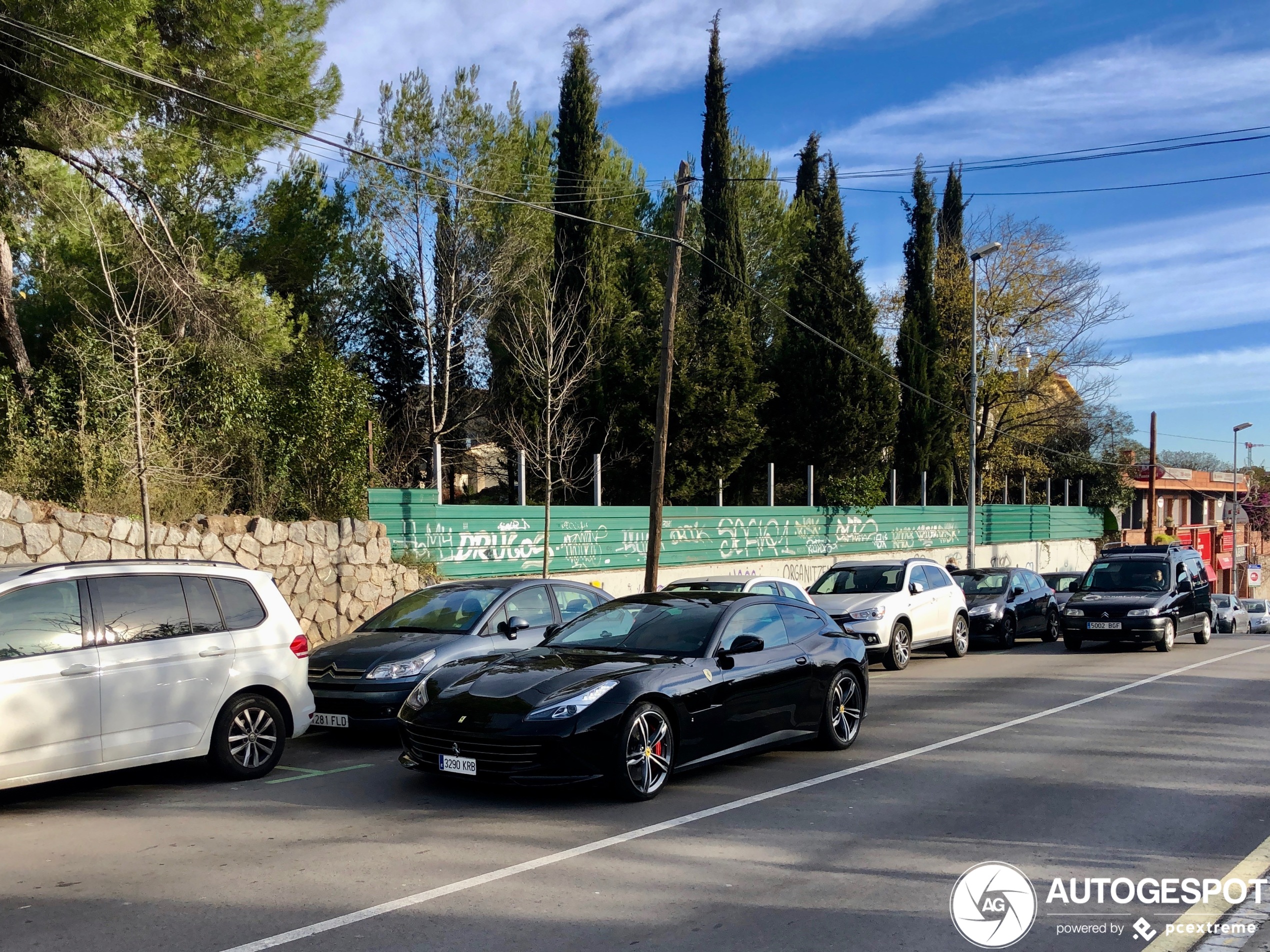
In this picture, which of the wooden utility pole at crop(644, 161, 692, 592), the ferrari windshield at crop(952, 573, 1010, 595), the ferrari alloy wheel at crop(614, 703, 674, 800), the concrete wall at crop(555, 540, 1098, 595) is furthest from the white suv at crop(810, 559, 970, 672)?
the ferrari alloy wheel at crop(614, 703, 674, 800)

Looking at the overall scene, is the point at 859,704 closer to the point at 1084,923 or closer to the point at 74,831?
the point at 1084,923

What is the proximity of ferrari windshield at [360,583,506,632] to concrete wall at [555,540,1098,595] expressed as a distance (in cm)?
646

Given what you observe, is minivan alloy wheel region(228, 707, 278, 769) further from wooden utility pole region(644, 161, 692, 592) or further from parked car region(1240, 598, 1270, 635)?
parked car region(1240, 598, 1270, 635)

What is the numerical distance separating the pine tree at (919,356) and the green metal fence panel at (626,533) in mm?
2521

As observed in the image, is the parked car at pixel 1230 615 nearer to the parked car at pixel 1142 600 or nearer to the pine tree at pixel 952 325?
the pine tree at pixel 952 325

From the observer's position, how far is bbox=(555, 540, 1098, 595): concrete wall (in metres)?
21.4

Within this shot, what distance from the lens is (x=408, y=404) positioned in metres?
27.7

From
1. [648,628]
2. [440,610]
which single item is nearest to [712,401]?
[440,610]

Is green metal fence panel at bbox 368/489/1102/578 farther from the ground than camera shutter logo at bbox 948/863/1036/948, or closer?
farther from the ground

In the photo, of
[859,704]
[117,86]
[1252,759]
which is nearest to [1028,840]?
[859,704]

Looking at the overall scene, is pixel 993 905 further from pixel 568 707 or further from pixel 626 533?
pixel 626 533

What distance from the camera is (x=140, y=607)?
765cm

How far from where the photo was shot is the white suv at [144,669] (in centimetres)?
689

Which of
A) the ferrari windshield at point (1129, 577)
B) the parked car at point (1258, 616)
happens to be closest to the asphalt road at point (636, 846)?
the ferrari windshield at point (1129, 577)
